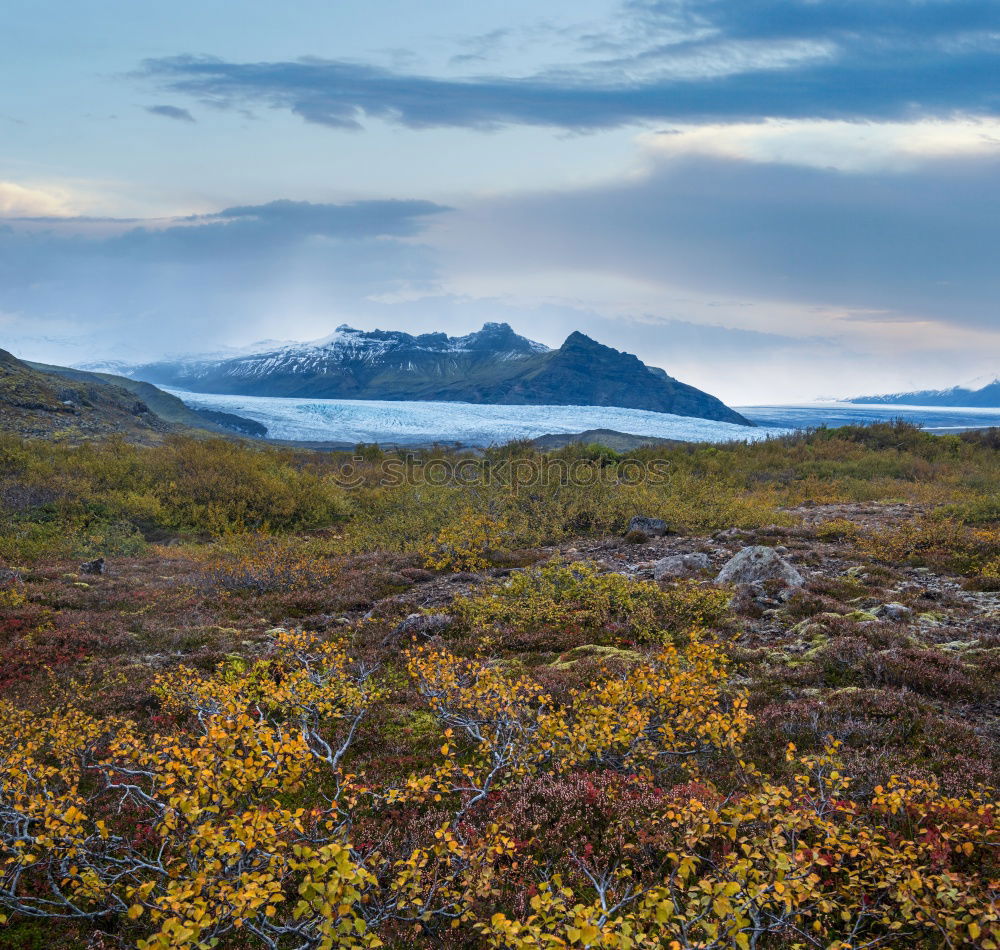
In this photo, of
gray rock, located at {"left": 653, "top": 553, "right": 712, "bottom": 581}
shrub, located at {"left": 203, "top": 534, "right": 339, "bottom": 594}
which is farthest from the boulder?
gray rock, located at {"left": 653, "top": 553, "right": 712, "bottom": 581}

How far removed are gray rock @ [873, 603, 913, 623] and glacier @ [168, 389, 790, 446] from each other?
6432 cm

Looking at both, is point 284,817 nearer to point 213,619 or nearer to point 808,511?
point 213,619

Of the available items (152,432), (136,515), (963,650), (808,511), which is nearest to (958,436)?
(808,511)

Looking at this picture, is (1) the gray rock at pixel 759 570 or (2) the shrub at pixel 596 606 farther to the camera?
(1) the gray rock at pixel 759 570

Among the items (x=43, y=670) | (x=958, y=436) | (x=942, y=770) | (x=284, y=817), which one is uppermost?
(x=958, y=436)

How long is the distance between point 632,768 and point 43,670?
9532 mm

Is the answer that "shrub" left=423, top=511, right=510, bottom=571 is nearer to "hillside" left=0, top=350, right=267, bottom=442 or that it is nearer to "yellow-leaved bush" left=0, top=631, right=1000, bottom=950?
"yellow-leaved bush" left=0, top=631, right=1000, bottom=950

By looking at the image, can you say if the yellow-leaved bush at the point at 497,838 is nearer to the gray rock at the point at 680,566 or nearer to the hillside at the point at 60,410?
the gray rock at the point at 680,566

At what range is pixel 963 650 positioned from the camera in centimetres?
886

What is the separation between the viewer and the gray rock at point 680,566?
14.7m

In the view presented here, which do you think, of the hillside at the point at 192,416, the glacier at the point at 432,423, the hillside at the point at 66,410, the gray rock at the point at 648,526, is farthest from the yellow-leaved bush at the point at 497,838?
the hillside at the point at 192,416

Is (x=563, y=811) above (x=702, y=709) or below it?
below

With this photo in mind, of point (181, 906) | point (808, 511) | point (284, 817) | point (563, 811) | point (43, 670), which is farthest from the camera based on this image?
point (808, 511)

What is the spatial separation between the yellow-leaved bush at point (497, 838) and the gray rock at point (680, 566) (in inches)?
272
